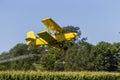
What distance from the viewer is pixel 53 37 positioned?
27438 millimetres

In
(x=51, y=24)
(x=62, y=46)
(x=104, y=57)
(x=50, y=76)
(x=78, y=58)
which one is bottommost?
(x=50, y=76)

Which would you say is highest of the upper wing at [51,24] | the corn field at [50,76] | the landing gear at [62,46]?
the upper wing at [51,24]

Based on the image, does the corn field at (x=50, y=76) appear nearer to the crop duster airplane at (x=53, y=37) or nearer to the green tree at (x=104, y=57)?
the crop duster airplane at (x=53, y=37)

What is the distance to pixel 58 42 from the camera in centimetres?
2723

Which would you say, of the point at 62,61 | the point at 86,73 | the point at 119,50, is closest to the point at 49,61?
the point at 62,61

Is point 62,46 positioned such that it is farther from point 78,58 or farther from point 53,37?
point 78,58

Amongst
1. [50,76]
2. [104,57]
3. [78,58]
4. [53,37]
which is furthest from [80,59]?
[53,37]

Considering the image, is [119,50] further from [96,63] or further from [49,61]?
[49,61]

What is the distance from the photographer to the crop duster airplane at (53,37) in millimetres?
26759

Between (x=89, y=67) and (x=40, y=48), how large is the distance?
63.6 ft

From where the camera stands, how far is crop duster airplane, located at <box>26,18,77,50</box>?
2676 centimetres

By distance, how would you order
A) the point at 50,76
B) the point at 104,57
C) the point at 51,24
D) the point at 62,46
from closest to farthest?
the point at 62,46 < the point at 51,24 < the point at 50,76 < the point at 104,57

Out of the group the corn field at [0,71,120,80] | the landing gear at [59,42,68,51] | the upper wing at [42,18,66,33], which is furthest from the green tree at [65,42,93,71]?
the landing gear at [59,42,68,51]

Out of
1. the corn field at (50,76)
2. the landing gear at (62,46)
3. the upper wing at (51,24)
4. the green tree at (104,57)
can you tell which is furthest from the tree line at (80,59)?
the landing gear at (62,46)
